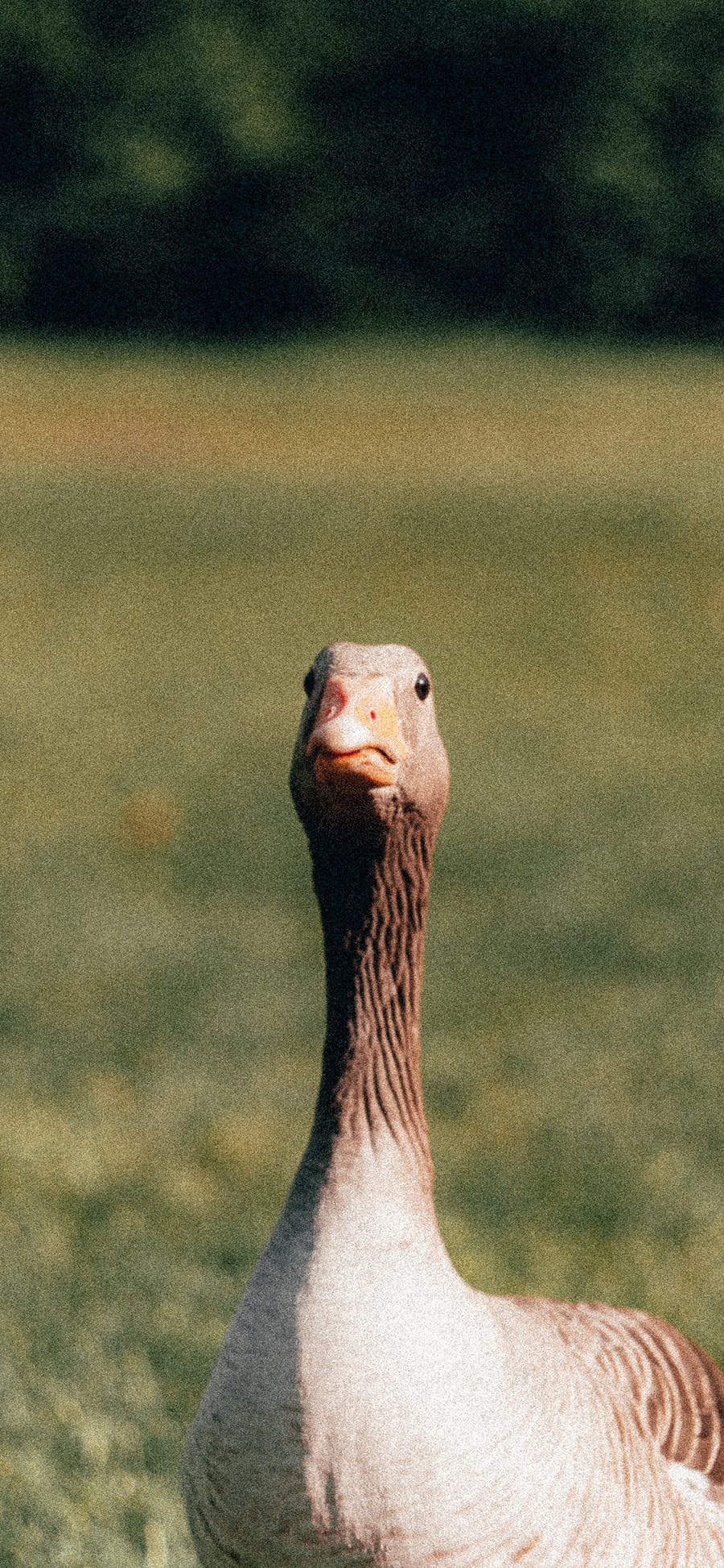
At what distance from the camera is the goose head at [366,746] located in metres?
2.43

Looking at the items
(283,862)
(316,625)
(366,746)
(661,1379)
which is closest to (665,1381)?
(661,1379)

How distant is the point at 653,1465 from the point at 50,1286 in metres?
1.85

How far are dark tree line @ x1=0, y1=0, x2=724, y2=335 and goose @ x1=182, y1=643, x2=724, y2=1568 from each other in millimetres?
18762

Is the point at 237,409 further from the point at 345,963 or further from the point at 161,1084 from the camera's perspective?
the point at 345,963

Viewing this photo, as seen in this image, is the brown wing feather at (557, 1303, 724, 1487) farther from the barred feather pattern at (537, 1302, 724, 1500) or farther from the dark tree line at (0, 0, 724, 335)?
the dark tree line at (0, 0, 724, 335)

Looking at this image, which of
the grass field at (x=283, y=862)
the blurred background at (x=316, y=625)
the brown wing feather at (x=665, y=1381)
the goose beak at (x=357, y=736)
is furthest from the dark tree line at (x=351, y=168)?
the goose beak at (x=357, y=736)

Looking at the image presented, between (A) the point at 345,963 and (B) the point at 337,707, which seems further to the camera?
(A) the point at 345,963

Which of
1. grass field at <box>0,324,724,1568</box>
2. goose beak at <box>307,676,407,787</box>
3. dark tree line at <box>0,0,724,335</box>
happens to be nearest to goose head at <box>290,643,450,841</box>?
goose beak at <box>307,676,407,787</box>

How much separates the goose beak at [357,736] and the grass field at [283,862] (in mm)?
1501

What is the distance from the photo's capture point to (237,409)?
16875 mm

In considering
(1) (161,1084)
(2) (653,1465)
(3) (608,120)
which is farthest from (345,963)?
(3) (608,120)

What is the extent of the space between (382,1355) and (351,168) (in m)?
21.9

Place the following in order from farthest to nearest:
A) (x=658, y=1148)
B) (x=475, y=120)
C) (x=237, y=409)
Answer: (x=475, y=120)
(x=237, y=409)
(x=658, y=1148)

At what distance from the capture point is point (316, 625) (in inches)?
453
